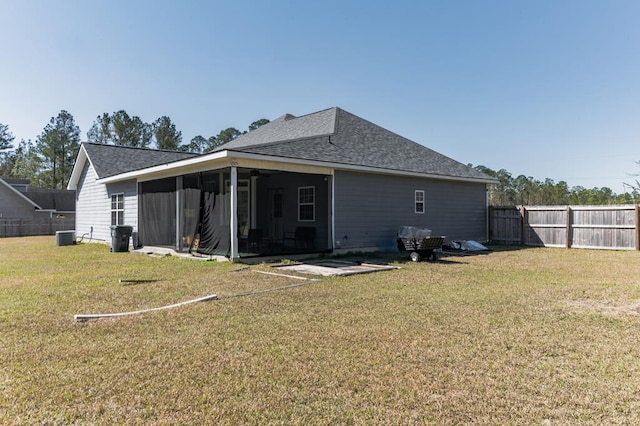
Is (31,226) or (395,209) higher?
(395,209)

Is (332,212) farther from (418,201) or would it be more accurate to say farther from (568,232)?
(568,232)

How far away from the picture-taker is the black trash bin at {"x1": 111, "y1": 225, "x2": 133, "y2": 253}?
510 inches

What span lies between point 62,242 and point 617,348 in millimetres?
17994

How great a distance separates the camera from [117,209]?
49.6 feet

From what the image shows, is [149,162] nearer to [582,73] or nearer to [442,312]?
[442,312]

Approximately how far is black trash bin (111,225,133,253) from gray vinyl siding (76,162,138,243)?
52cm

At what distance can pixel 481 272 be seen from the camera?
8164 mm

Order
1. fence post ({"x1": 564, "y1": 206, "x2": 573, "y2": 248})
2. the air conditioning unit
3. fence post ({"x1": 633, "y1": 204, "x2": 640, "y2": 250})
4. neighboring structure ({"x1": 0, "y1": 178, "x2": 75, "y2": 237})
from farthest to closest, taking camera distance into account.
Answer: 1. neighboring structure ({"x1": 0, "y1": 178, "x2": 75, "y2": 237})
2. the air conditioning unit
3. fence post ({"x1": 564, "y1": 206, "x2": 573, "y2": 248})
4. fence post ({"x1": 633, "y1": 204, "x2": 640, "y2": 250})

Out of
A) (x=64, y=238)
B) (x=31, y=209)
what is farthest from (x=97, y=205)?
(x=31, y=209)

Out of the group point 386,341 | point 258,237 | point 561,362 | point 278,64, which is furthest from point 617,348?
point 278,64

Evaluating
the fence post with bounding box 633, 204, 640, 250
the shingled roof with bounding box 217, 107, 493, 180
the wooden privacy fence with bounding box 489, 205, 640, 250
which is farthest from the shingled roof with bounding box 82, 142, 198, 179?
the fence post with bounding box 633, 204, 640, 250

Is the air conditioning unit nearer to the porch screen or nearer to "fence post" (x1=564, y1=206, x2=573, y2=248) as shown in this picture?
the porch screen

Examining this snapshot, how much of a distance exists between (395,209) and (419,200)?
55.4 inches

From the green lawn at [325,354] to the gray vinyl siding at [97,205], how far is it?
7.89 metres
